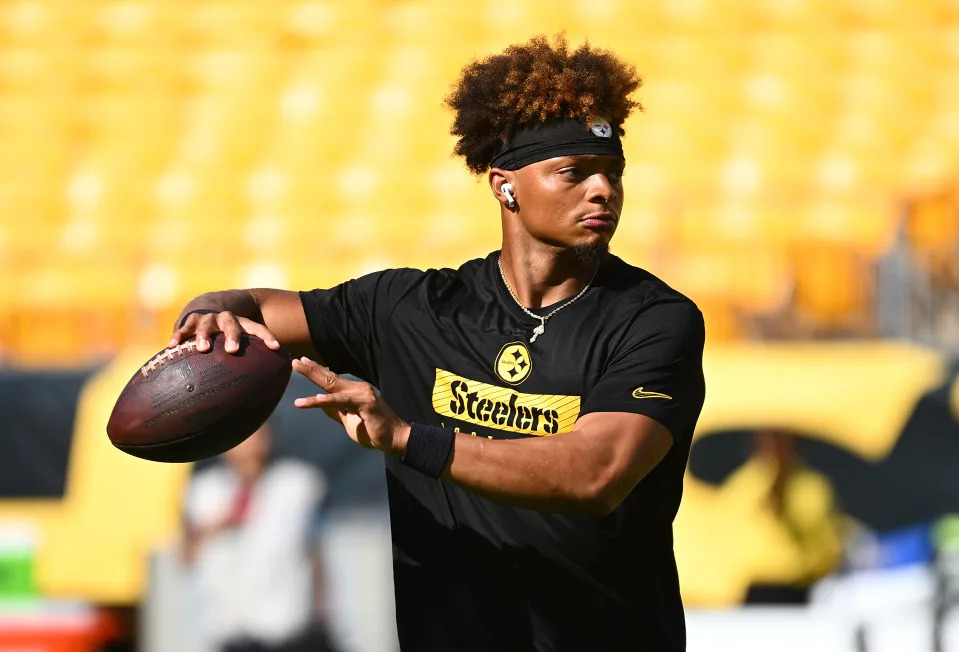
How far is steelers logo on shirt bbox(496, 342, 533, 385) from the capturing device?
3.13 meters

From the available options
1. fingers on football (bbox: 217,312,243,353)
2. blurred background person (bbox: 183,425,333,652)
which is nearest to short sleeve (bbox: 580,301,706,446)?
fingers on football (bbox: 217,312,243,353)

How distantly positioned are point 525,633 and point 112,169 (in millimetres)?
8053

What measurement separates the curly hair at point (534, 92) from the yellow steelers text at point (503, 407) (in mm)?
620

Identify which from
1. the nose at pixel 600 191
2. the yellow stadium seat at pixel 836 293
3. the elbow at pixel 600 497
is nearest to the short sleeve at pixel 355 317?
the nose at pixel 600 191

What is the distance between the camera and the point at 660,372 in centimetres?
294

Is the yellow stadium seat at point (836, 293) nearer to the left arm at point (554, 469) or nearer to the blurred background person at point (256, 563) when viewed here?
the blurred background person at point (256, 563)

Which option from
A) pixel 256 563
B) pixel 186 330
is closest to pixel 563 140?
pixel 186 330

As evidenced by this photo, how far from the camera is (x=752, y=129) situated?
10.1 metres

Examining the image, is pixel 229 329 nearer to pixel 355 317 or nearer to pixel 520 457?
pixel 355 317

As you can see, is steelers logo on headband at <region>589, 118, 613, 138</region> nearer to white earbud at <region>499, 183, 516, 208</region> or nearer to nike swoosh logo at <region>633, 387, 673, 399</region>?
white earbud at <region>499, 183, 516, 208</region>

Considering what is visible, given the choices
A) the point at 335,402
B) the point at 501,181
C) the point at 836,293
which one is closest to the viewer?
the point at 335,402

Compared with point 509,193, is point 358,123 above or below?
above

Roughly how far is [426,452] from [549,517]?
1.89 feet

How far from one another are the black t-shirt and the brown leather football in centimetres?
41
